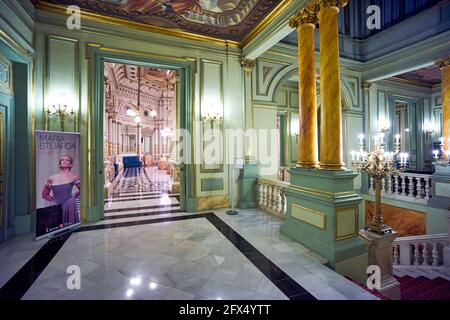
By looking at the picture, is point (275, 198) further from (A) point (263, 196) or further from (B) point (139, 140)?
(B) point (139, 140)

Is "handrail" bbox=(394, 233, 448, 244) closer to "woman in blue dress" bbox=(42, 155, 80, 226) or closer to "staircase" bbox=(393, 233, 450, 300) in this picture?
"staircase" bbox=(393, 233, 450, 300)

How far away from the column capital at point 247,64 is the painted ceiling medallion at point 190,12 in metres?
0.75

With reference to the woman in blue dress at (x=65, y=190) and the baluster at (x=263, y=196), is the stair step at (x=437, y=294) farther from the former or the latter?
the woman in blue dress at (x=65, y=190)

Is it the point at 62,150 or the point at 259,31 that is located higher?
the point at 259,31

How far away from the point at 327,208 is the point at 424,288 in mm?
2306

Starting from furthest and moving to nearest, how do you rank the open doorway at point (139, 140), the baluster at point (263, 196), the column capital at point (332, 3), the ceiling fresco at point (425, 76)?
the ceiling fresco at point (425, 76) < the open doorway at point (139, 140) < the baluster at point (263, 196) < the column capital at point (332, 3)

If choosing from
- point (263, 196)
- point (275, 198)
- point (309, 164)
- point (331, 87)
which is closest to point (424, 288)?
point (309, 164)

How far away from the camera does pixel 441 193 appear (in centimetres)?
536

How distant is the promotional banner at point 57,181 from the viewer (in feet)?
12.2

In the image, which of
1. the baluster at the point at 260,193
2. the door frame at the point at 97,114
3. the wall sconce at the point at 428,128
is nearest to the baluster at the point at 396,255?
the baluster at the point at 260,193

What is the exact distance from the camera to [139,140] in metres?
18.7
